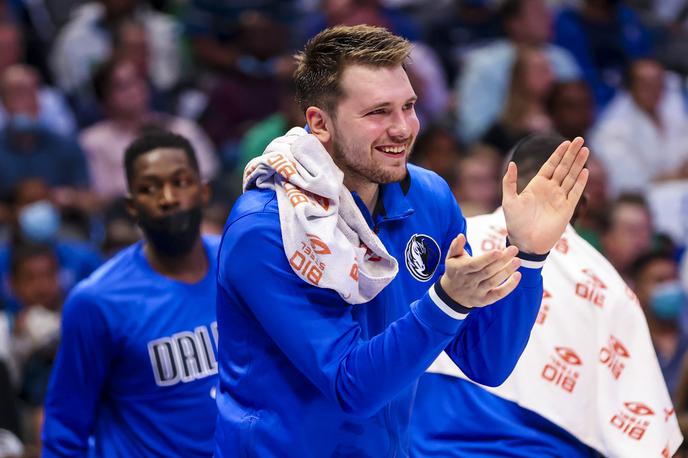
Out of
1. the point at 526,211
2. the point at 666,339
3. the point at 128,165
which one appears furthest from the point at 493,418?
the point at 666,339

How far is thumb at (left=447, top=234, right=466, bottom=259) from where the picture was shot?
303cm

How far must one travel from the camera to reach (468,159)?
840 cm

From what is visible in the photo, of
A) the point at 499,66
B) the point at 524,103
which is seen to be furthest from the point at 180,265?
the point at 499,66

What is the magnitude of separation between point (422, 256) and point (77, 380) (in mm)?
1511

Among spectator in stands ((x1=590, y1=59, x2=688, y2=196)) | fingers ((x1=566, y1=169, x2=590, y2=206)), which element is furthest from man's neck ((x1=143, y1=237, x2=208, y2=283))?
spectator in stands ((x1=590, y1=59, x2=688, y2=196))

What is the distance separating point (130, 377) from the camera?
452 centimetres

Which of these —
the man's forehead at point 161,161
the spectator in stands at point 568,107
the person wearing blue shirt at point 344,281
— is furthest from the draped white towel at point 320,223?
the spectator in stands at point 568,107

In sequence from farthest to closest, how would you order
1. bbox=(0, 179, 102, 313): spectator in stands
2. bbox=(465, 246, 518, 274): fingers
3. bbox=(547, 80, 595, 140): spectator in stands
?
bbox=(547, 80, 595, 140): spectator in stands, bbox=(0, 179, 102, 313): spectator in stands, bbox=(465, 246, 518, 274): fingers

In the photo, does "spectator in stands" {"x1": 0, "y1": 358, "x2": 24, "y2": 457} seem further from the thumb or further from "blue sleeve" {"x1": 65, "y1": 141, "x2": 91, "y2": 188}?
the thumb

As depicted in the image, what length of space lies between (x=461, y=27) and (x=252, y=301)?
23.9 feet

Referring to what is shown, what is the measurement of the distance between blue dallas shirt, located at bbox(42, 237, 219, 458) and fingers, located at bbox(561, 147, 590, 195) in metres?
1.68

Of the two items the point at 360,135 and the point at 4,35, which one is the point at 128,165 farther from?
the point at 4,35

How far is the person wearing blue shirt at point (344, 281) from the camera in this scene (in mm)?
3180

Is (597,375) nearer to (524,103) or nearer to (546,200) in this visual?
(546,200)
